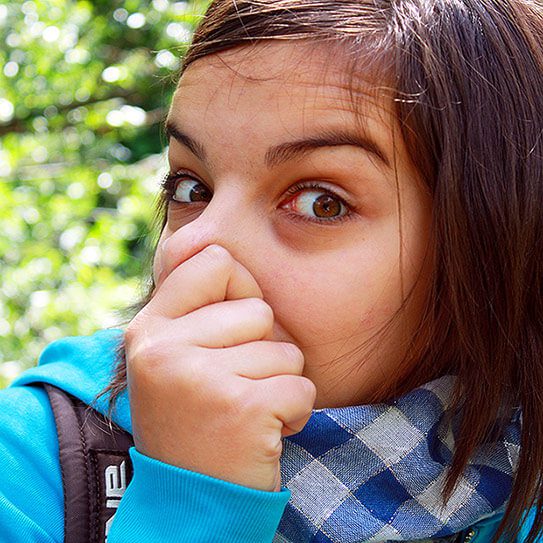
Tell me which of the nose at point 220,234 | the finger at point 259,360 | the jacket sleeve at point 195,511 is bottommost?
the jacket sleeve at point 195,511

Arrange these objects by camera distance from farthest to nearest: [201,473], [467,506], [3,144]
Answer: [3,144], [467,506], [201,473]

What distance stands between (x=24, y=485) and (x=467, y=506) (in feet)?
2.26

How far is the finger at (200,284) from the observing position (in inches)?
51.0

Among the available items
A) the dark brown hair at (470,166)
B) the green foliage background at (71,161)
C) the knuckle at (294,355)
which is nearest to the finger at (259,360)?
the knuckle at (294,355)

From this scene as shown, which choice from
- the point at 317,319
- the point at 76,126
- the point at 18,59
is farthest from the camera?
the point at 76,126

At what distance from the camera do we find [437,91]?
1.42 m

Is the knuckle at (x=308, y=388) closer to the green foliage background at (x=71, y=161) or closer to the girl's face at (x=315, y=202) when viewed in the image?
the girl's face at (x=315, y=202)

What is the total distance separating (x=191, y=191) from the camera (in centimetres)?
157

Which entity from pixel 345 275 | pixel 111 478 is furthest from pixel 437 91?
pixel 111 478

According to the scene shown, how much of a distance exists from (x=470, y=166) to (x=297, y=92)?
0.96ft

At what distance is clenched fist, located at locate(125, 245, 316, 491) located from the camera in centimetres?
123

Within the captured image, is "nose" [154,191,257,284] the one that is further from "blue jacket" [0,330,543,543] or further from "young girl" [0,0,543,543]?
"blue jacket" [0,330,543,543]

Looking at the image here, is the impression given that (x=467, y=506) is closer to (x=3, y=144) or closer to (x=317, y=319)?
(x=317, y=319)

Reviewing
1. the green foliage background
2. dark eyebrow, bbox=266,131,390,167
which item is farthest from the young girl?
the green foliage background
